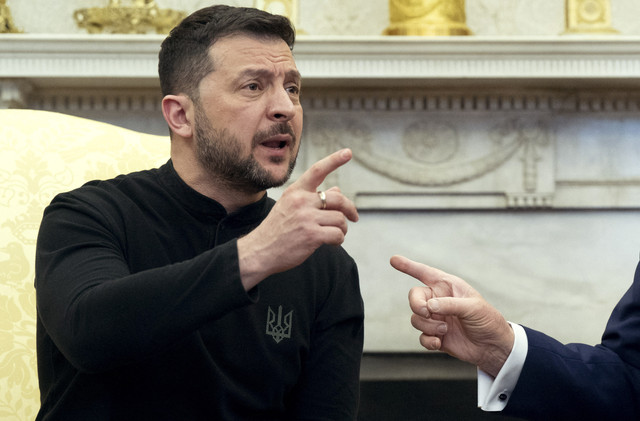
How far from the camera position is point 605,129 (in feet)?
12.1

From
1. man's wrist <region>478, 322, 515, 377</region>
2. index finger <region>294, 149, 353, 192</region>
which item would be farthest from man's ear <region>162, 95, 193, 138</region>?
man's wrist <region>478, 322, 515, 377</region>

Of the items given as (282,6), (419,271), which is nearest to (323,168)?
(419,271)

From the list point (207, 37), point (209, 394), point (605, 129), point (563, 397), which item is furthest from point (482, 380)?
point (605, 129)

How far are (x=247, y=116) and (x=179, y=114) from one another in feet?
0.50

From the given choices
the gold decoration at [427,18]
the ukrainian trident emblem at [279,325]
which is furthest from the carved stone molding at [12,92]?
the ukrainian trident emblem at [279,325]

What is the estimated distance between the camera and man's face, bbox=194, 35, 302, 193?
1363mm

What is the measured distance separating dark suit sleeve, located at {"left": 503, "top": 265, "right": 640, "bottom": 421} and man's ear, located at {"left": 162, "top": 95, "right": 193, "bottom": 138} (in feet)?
2.17

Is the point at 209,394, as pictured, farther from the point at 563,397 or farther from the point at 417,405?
the point at 417,405

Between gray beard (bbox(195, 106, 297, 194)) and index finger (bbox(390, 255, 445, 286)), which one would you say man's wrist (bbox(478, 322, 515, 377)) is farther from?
gray beard (bbox(195, 106, 297, 194))

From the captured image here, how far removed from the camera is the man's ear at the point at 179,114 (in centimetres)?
143

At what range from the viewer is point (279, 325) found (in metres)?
1.33

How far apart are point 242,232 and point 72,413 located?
39cm

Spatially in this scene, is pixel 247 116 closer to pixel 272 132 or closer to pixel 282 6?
pixel 272 132

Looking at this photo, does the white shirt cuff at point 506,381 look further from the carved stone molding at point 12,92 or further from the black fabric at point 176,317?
the carved stone molding at point 12,92
